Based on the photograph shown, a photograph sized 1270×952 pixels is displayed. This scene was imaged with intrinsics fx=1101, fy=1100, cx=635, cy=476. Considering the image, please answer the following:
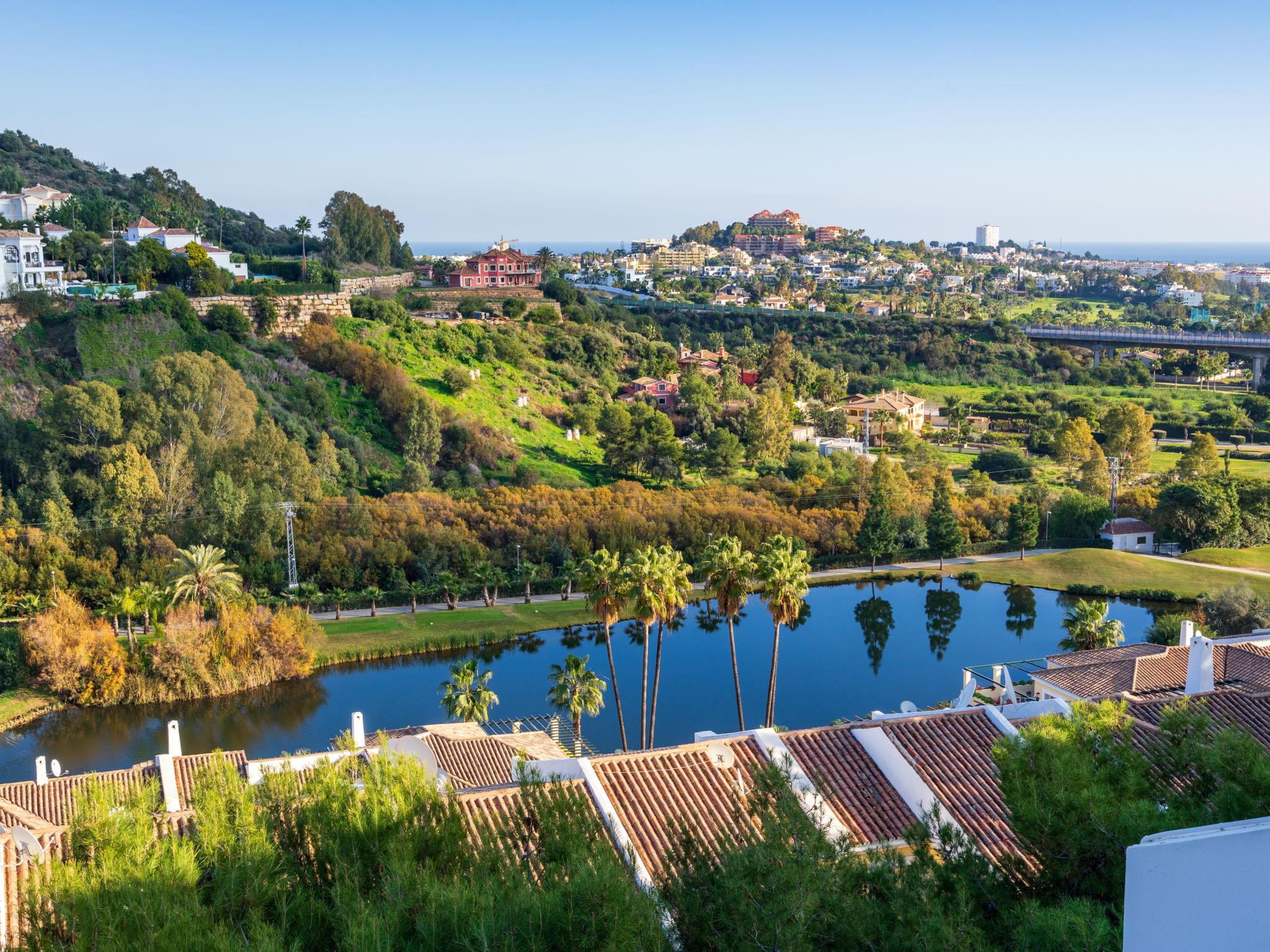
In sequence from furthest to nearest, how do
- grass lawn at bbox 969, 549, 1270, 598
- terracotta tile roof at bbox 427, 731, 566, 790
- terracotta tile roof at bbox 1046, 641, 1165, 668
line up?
grass lawn at bbox 969, 549, 1270, 598 → terracotta tile roof at bbox 1046, 641, 1165, 668 → terracotta tile roof at bbox 427, 731, 566, 790

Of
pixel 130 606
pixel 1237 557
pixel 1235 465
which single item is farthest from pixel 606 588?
pixel 1235 465

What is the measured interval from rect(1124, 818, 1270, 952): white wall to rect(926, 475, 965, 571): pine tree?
3849 cm

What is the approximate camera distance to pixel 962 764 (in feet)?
43.1

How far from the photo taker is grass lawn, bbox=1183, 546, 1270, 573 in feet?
136

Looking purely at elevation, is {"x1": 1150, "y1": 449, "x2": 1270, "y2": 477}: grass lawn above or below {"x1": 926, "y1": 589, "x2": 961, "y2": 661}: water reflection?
above

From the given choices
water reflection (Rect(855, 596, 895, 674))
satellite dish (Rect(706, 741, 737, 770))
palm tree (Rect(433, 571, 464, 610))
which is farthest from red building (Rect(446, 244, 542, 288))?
satellite dish (Rect(706, 741, 737, 770))

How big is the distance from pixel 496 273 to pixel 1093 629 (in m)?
57.6

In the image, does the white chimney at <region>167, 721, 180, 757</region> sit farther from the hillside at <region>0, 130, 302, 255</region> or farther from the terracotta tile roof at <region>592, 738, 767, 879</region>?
the hillside at <region>0, 130, 302, 255</region>

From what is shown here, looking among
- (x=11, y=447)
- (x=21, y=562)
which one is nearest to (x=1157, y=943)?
(x=21, y=562)

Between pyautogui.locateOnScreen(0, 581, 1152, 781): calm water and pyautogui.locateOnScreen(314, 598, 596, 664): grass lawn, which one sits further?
pyautogui.locateOnScreen(314, 598, 596, 664): grass lawn

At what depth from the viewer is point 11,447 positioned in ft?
133

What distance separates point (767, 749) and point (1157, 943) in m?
7.61

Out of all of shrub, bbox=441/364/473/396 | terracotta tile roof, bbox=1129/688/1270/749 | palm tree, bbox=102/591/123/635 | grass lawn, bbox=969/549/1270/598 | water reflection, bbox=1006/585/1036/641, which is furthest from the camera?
shrub, bbox=441/364/473/396

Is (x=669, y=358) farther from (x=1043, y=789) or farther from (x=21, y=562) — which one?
(x=1043, y=789)
